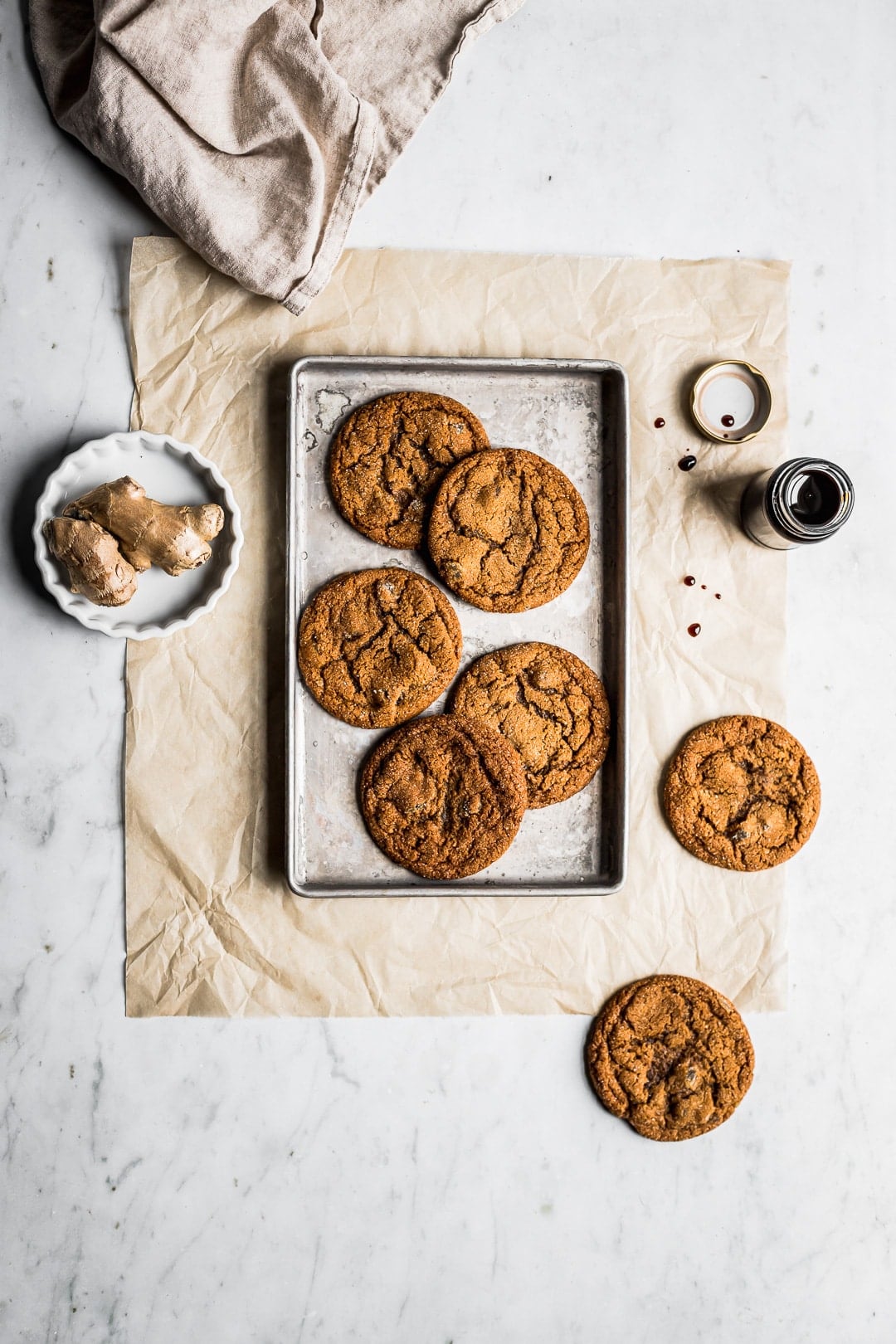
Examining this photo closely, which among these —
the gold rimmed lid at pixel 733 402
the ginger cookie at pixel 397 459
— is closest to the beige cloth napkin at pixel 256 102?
the ginger cookie at pixel 397 459

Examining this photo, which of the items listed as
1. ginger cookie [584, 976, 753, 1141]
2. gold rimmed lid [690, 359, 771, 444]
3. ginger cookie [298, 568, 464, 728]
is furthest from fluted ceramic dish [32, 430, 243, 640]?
ginger cookie [584, 976, 753, 1141]

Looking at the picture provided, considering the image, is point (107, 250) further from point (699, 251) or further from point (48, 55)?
point (699, 251)

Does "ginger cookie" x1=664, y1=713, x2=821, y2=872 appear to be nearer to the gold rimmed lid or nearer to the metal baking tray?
the metal baking tray

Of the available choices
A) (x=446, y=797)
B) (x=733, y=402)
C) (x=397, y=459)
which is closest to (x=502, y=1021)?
(x=446, y=797)

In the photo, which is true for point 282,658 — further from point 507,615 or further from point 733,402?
point 733,402

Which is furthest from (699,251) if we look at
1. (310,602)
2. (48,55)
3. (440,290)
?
(48,55)

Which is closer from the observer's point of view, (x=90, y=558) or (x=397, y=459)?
(x=90, y=558)
